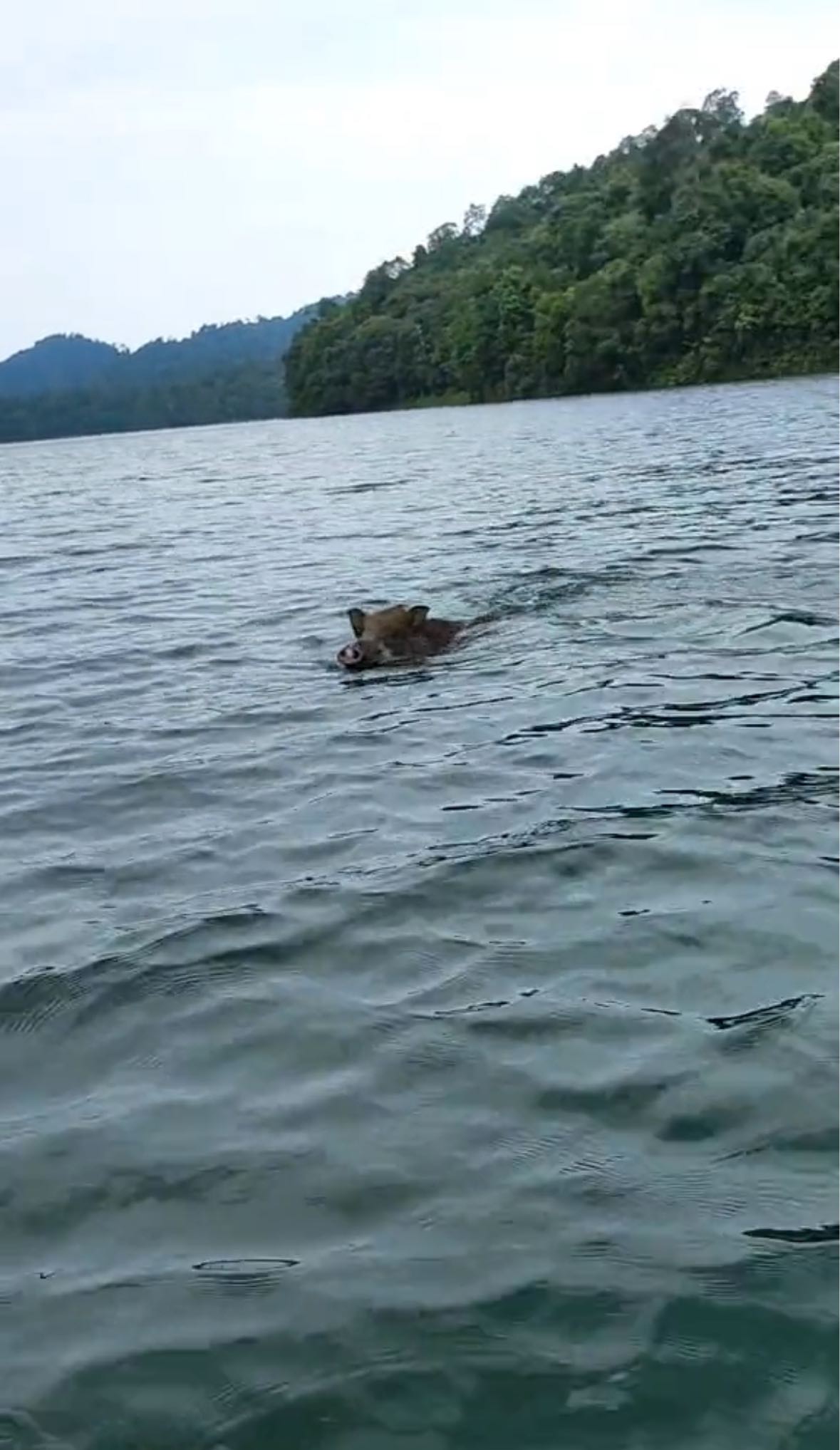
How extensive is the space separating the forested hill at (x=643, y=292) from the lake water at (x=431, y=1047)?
169ft

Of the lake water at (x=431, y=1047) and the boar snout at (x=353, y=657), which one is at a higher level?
the boar snout at (x=353, y=657)

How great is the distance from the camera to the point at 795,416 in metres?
36.9

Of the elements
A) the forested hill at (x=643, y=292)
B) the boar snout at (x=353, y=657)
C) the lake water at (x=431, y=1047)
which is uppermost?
the forested hill at (x=643, y=292)

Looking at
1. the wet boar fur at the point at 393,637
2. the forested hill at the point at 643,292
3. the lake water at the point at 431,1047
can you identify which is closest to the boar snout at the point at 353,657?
the wet boar fur at the point at 393,637

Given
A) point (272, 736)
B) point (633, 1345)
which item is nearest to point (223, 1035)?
point (633, 1345)

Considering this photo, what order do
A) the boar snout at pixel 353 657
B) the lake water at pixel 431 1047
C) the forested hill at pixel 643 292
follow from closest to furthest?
the lake water at pixel 431 1047 → the boar snout at pixel 353 657 → the forested hill at pixel 643 292

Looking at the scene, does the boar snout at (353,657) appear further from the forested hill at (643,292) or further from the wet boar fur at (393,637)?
the forested hill at (643,292)

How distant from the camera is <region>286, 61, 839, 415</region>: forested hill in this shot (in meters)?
75.9

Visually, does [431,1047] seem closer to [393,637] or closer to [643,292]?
[393,637]

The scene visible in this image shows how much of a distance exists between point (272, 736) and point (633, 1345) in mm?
5906

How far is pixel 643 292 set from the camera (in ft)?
280

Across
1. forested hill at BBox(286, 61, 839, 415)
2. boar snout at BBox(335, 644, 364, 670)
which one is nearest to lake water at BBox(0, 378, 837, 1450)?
boar snout at BBox(335, 644, 364, 670)

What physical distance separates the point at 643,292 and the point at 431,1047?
8575cm

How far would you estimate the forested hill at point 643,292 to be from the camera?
75938mm
